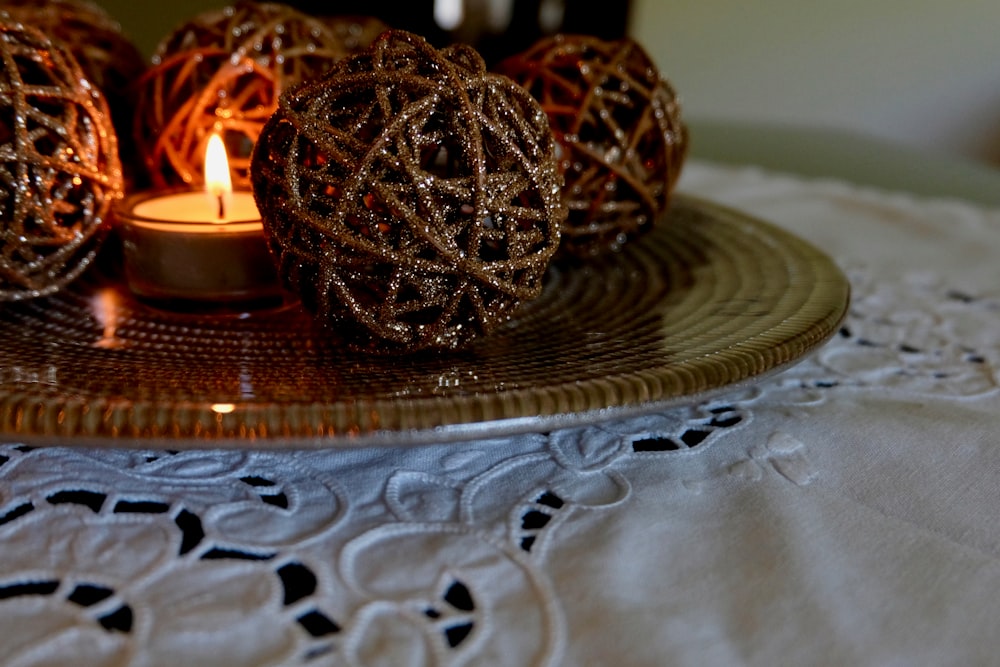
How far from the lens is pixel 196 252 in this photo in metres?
0.50

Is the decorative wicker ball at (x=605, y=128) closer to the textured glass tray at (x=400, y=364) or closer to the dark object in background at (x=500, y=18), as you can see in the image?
the textured glass tray at (x=400, y=364)

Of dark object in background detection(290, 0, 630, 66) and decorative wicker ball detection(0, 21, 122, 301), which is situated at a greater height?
decorative wicker ball detection(0, 21, 122, 301)

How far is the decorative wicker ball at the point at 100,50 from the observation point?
1.87 ft

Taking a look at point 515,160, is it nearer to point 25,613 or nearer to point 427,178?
point 427,178

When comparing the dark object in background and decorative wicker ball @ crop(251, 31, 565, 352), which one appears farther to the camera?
the dark object in background

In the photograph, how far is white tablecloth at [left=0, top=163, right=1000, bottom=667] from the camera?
299mm

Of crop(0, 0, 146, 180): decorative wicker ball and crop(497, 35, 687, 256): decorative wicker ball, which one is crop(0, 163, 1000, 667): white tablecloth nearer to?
crop(497, 35, 687, 256): decorative wicker ball

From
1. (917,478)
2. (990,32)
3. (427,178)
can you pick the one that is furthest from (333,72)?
(990,32)

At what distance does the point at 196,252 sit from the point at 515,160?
190 mm

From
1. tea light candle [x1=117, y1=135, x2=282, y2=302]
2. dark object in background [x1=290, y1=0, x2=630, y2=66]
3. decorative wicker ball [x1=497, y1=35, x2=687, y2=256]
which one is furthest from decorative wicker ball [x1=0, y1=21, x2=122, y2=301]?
dark object in background [x1=290, y1=0, x2=630, y2=66]

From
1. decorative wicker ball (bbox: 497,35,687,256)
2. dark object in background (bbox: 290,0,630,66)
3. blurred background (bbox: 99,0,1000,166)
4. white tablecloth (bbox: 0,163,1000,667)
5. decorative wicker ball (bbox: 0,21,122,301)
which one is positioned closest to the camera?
white tablecloth (bbox: 0,163,1000,667)

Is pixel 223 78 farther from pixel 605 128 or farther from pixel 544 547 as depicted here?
pixel 544 547

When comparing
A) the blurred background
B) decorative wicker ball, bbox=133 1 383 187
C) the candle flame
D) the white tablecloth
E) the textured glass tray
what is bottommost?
the blurred background

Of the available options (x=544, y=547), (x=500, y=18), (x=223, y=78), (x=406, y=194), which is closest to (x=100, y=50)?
(x=223, y=78)
